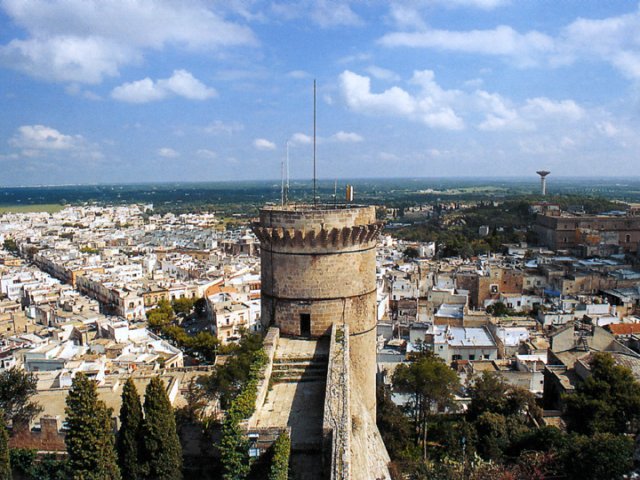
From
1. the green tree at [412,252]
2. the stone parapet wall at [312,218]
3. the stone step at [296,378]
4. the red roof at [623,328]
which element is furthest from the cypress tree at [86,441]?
the green tree at [412,252]

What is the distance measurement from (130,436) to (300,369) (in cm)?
434

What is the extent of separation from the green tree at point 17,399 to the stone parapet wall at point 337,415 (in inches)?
552

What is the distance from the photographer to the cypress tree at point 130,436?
1115 cm

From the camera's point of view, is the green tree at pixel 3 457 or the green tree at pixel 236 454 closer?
the green tree at pixel 236 454

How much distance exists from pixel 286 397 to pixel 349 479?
310 centimetres

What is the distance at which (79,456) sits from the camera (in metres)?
10.6

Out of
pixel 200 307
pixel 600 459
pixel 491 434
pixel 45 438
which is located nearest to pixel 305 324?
pixel 600 459

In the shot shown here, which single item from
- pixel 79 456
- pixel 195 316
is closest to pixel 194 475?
pixel 79 456

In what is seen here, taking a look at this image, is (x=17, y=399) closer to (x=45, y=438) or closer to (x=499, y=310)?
(x=45, y=438)

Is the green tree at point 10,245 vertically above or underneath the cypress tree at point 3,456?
underneath

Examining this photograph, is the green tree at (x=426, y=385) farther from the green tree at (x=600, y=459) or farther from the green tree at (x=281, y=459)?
the green tree at (x=281, y=459)

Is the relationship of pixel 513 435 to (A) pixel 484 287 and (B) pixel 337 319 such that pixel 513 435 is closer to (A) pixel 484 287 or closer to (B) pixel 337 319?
(B) pixel 337 319

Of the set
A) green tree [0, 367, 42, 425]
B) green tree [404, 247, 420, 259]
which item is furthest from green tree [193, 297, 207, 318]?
green tree [404, 247, 420, 259]

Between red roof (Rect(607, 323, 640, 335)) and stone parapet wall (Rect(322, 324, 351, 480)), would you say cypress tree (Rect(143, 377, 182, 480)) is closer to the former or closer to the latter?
stone parapet wall (Rect(322, 324, 351, 480))
